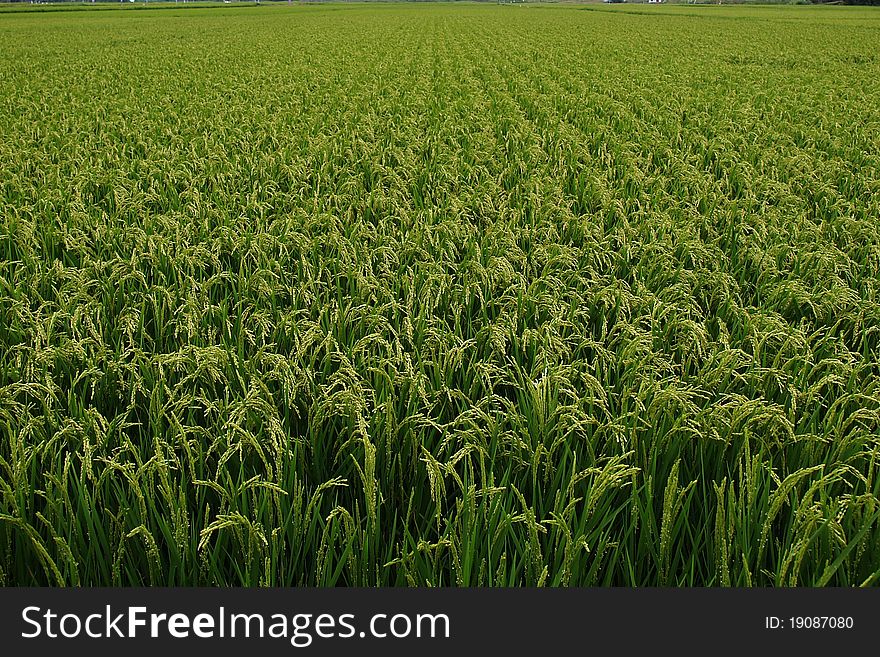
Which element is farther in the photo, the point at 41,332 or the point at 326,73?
the point at 326,73

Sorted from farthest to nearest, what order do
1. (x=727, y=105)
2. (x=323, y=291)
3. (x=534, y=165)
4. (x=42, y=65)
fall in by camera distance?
(x=42, y=65) → (x=727, y=105) → (x=534, y=165) → (x=323, y=291)

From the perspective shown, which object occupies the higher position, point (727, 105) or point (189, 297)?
point (727, 105)

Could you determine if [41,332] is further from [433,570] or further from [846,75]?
[846,75]

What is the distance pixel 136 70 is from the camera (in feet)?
47.9

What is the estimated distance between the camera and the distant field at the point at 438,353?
1748 mm

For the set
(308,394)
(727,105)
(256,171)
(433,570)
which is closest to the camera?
(433,570)

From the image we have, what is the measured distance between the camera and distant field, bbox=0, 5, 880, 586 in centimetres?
175

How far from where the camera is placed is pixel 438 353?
253 cm

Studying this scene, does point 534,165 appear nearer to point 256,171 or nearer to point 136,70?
point 256,171

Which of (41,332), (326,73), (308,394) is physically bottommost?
(308,394)

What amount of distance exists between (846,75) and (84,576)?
16.7 m

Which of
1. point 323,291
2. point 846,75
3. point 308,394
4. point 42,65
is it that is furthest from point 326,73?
point 308,394

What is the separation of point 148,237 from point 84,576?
2.29 m

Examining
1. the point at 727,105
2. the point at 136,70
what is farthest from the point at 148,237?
the point at 136,70
